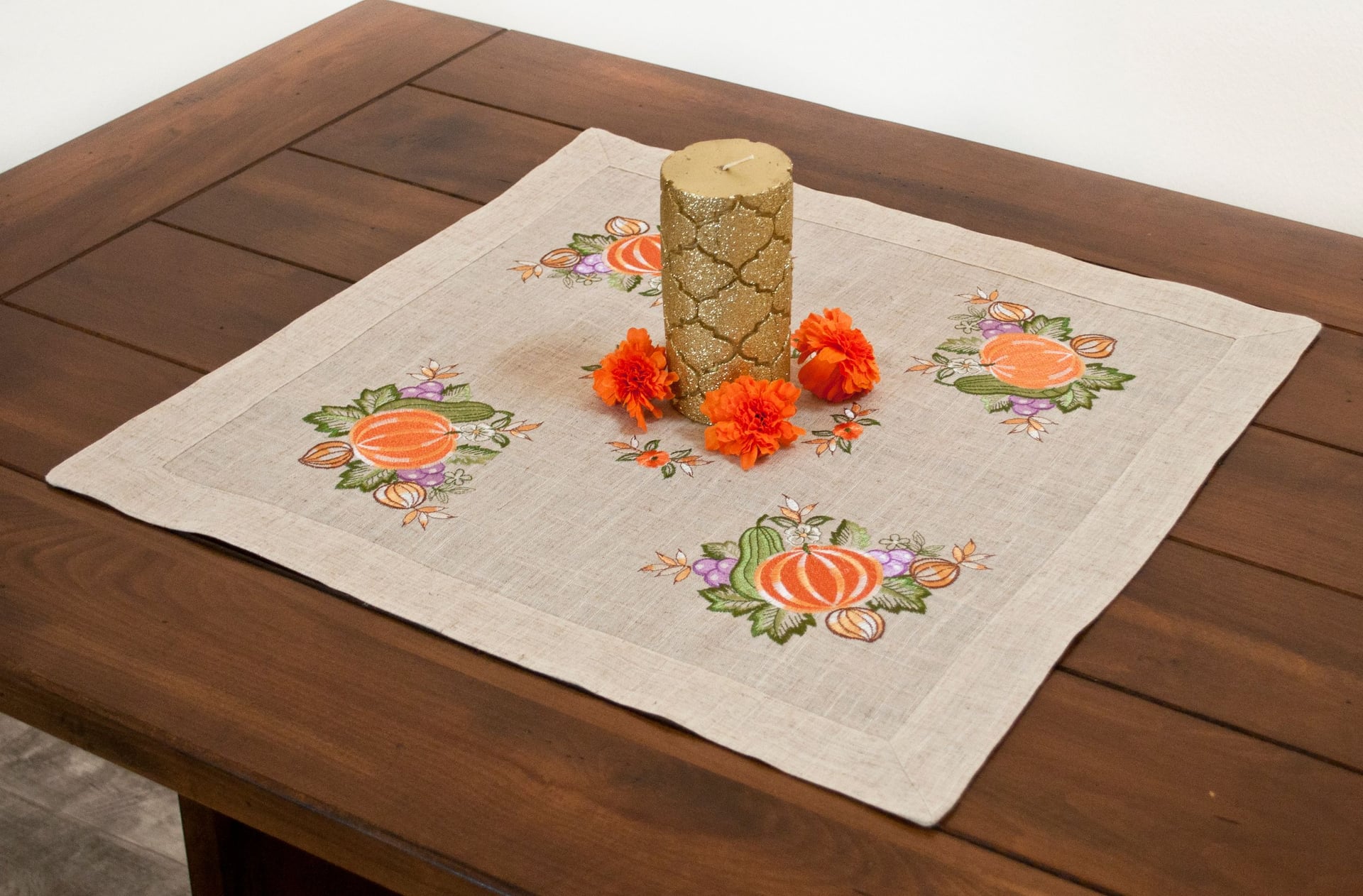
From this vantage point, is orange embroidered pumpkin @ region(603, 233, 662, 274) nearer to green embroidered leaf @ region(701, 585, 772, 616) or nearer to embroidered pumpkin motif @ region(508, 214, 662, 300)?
embroidered pumpkin motif @ region(508, 214, 662, 300)

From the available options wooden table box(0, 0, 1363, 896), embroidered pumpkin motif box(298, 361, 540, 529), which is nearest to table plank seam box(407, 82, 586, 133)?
wooden table box(0, 0, 1363, 896)

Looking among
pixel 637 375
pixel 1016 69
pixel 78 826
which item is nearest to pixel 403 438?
pixel 637 375

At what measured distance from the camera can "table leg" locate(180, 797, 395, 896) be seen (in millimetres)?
941

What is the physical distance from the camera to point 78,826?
1331mm

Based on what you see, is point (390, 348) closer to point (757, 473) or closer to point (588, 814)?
point (757, 473)

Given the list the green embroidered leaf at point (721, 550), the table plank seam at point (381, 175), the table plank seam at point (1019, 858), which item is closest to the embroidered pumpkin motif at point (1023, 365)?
the green embroidered leaf at point (721, 550)

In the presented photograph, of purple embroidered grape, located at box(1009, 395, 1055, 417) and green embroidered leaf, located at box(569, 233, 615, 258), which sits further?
green embroidered leaf, located at box(569, 233, 615, 258)

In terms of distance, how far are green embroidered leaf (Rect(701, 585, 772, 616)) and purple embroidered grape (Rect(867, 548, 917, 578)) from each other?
7cm

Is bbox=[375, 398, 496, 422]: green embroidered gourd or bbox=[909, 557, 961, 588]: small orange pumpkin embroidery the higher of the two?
bbox=[375, 398, 496, 422]: green embroidered gourd

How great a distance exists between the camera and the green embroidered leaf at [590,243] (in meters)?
1.11

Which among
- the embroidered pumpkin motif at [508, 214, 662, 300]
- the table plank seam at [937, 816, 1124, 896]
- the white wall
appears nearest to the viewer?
the table plank seam at [937, 816, 1124, 896]

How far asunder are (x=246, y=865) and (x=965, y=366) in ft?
1.92

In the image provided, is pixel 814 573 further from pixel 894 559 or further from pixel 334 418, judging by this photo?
pixel 334 418

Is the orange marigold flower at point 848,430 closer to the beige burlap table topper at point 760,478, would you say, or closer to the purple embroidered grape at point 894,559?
the beige burlap table topper at point 760,478
